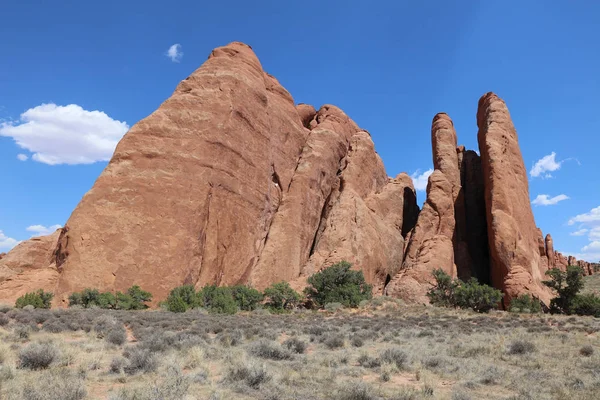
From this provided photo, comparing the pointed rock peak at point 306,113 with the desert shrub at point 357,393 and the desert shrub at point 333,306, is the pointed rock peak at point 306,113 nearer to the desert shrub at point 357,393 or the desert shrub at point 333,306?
the desert shrub at point 333,306

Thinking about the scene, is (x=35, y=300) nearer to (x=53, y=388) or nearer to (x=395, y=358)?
(x=53, y=388)

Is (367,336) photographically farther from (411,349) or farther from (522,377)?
(522,377)

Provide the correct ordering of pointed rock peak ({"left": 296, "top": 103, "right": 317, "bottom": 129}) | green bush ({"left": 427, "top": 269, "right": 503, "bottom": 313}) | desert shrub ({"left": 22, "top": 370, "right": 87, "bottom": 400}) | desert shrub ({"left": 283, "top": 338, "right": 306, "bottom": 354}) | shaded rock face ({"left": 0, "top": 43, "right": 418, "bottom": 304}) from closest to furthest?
desert shrub ({"left": 22, "top": 370, "right": 87, "bottom": 400}), desert shrub ({"left": 283, "top": 338, "right": 306, "bottom": 354}), shaded rock face ({"left": 0, "top": 43, "right": 418, "bottom": 304}), green bush ({"left": 427, "top": 269, "right": 503, "bottom": 313}), pointed rock peak ({"left": 296, "top": 103, "right": 317, "bottom": 129})

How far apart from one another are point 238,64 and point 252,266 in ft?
67.9

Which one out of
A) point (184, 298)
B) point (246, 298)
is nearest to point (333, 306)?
point (246, 298)

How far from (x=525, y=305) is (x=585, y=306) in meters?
4.06

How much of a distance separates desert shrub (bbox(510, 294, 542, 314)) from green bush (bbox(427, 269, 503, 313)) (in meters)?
1.09

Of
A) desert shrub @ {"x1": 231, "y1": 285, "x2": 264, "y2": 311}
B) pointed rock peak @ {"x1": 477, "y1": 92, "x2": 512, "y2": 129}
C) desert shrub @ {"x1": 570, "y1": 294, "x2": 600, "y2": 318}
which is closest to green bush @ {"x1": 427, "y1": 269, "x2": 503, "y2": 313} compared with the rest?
desert shrub @ {"x1": 570, "y1": 294, "x2": 600, "y2": 318}

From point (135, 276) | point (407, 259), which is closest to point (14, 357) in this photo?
point (135, 276)

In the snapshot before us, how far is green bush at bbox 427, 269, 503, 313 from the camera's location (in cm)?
3092

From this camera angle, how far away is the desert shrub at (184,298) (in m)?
26.2

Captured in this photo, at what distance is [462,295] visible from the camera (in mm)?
31750

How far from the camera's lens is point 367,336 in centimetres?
1494

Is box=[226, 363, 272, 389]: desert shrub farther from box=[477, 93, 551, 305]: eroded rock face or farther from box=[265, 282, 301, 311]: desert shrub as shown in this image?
box=[477, 93, 551, 305]: eroded rock face
